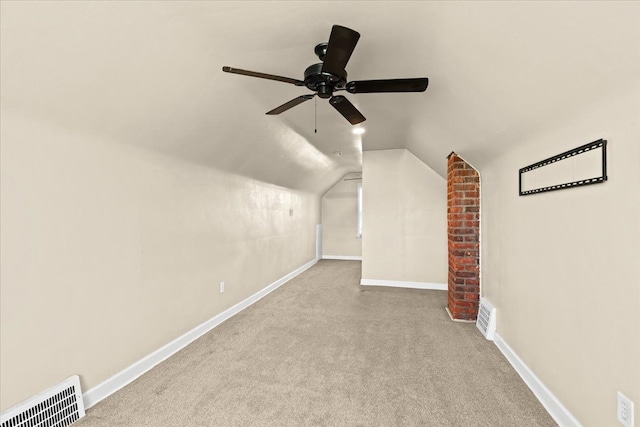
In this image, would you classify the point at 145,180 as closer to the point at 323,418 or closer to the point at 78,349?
the point at 78,349

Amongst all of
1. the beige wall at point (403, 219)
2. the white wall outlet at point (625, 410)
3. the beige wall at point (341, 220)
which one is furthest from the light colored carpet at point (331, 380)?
the beige wall at point (341, 220)

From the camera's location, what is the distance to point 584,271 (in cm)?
159

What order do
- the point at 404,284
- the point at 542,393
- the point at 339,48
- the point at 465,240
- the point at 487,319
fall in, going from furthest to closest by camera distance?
1. the point at 404,284
2. the point at 465,240
3. the point at 487,319
4. the point at 542,393
5. the point at 339,48

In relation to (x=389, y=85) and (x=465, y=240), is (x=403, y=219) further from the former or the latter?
(x=389, y=85)

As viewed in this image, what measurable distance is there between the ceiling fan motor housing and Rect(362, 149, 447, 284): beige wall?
344 cm

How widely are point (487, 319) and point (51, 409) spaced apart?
137 inches

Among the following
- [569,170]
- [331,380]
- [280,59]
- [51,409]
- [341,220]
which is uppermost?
[280,59]

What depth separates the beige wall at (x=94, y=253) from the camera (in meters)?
1.62

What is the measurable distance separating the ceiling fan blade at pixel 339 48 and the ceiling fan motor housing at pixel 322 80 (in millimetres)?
40

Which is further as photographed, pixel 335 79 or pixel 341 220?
pixel 341 220

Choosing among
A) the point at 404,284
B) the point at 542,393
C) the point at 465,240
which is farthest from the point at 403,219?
the point at 542,393

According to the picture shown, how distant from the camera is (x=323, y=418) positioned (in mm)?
1832

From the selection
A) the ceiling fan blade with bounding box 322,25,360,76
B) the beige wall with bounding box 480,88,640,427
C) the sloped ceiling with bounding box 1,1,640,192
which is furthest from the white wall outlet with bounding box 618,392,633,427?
the ceiling fan blade with bounding box 322,25,360,76

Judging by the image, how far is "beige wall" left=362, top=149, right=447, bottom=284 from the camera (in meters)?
4.96
